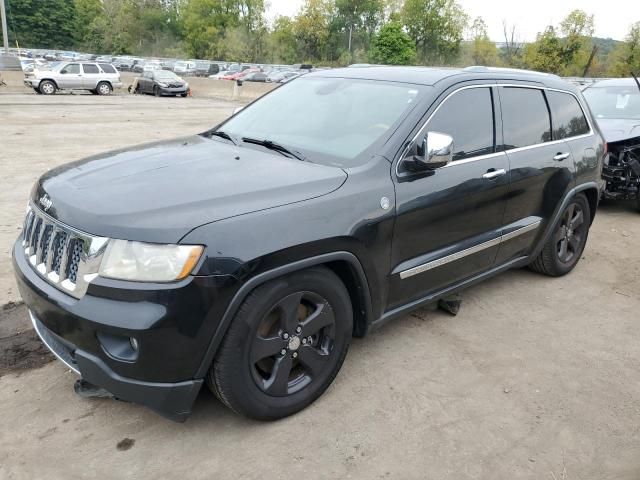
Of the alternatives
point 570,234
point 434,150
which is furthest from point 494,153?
point 570,234

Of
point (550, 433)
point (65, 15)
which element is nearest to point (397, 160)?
point (550, 433)

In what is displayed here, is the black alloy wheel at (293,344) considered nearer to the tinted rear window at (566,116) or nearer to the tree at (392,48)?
the tinted rear window at (566,116)

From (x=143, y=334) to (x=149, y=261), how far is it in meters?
0.31

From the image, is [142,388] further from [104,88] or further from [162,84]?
[162,84]

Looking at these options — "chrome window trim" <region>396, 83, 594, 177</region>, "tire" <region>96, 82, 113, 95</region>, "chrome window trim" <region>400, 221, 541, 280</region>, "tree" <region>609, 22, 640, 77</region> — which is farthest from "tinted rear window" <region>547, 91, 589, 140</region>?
"tree" <region>609, 22, 640, 77</region>

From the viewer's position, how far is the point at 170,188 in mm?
2641

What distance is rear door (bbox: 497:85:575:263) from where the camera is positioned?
13.0 feet

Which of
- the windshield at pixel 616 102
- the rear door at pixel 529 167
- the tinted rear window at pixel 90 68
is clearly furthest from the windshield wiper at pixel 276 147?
the tinted rear window at pixel 90 68

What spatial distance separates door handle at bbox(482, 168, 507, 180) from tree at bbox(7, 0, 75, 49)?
98941 millimetres

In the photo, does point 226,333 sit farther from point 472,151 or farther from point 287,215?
point 472,151

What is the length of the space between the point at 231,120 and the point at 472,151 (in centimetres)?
177

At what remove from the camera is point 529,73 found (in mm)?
4410

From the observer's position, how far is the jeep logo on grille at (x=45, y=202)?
2698 millimetres

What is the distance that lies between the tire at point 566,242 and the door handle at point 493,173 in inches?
45.7
